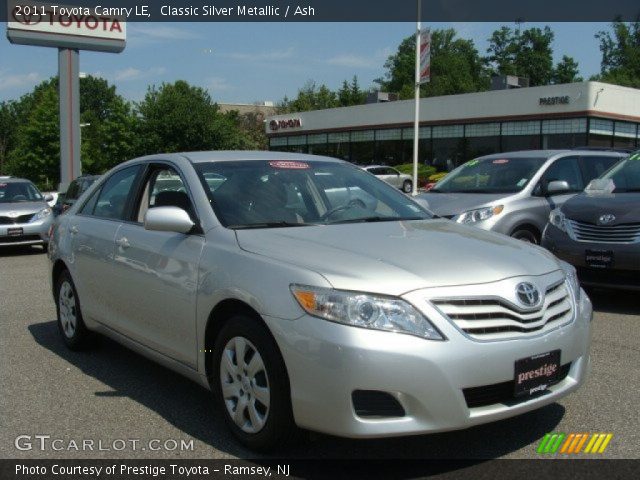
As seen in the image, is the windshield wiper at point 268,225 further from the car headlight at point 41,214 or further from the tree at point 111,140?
the tree at point 111,140

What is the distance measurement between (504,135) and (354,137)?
13.1 meters

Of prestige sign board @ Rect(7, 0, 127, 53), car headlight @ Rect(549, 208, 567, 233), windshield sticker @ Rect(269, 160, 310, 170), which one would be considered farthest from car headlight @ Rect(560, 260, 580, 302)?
prestige sign board @ Rect(7, 0, 127, 53)

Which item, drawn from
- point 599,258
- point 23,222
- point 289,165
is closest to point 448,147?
point 23,222

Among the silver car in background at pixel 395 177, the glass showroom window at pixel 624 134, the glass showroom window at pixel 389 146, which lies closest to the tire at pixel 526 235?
the glass showroom window at pixel 624 134

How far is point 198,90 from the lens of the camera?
63.9m

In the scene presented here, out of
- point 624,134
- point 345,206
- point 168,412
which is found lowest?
point 168,412

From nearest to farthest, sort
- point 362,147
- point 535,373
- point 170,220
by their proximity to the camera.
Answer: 1. point 535,373
2. point 170,220
3. point 362,147

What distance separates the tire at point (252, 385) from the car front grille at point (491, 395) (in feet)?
2.83

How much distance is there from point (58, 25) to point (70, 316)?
1252 inches

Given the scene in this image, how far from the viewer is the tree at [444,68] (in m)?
94.4

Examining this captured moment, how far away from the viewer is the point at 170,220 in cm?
437

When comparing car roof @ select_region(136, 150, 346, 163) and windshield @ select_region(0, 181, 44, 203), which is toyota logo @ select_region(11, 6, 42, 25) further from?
car roof @ select_region(136, 150, 346, 163)

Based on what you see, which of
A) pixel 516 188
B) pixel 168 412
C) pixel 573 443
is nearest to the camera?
pixel 573 443

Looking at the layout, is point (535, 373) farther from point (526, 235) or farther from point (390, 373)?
point (526, 235)
